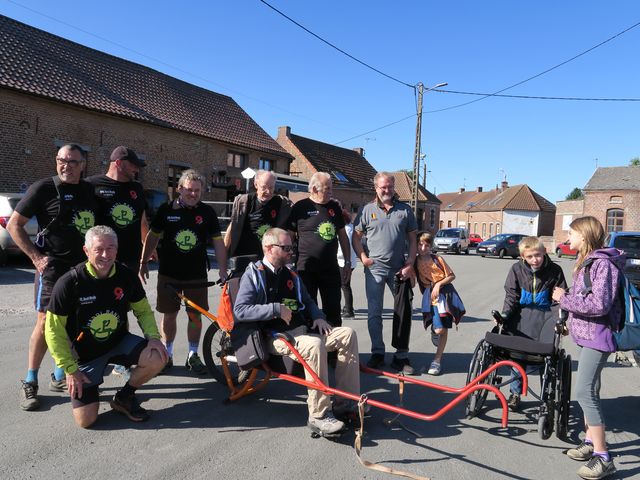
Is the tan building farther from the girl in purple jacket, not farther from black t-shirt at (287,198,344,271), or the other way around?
the girl in purple jacket

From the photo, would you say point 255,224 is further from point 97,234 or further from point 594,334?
point 594,334

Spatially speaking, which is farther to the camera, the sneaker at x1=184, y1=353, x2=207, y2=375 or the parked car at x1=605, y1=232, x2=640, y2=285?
the parked car at x1=605, y1=232, x2=640, y2=285

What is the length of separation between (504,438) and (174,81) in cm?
2607

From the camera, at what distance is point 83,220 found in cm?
405

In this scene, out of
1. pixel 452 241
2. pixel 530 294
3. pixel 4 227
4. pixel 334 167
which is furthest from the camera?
pixel 334 167

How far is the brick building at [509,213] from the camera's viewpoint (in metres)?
59.3

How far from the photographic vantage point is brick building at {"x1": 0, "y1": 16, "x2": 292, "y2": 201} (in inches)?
647

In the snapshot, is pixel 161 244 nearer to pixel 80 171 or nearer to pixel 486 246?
pixel 80 171

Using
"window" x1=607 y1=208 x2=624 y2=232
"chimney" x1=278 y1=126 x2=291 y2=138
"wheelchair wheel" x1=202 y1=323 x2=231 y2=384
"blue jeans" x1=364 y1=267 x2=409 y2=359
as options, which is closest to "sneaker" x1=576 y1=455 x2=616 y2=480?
"blue jeans" x1=364 y1=267 x2=409 y2=359

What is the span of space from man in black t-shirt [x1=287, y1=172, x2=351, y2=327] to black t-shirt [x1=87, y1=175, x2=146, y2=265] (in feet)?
4.78

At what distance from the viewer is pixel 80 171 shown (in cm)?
408

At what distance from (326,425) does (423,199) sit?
46388 millimetres

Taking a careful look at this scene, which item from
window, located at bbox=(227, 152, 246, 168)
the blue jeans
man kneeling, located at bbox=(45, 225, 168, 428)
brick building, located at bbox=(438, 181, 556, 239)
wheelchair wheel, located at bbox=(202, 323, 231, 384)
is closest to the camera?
man kneeling, located at bbox=(45, 225, 168, 428)

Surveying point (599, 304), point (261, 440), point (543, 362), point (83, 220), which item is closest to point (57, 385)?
point (83, 220)
